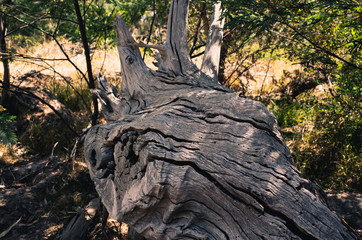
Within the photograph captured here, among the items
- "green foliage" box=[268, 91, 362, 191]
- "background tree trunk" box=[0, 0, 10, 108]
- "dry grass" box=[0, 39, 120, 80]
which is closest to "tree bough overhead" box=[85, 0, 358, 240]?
"green foliage" box=[268, 91, 362, 191]

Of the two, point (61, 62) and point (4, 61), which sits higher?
point (61, 62)

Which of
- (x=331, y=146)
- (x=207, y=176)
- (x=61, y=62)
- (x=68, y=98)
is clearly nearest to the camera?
(x=207, y=176)

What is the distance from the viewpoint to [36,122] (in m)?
5.40

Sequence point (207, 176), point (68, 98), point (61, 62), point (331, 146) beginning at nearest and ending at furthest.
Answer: point (207, 176) → point (331, 146) → point (68, 98) → point (61, 62)

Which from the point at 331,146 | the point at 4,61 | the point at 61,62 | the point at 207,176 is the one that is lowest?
the point at 207,176

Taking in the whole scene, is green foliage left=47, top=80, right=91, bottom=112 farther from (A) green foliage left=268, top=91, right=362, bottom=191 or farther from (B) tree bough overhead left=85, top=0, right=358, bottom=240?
(A) green foliage left=268, top=91, right=362, bottom=191

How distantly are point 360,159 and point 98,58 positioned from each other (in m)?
6.78

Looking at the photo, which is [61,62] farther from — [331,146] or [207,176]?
[207,176]

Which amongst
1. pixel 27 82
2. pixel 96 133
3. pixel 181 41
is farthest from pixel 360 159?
pixel 27 82

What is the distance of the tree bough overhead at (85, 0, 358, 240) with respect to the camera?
1638 millimetres

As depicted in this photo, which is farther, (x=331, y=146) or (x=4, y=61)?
(x=4, y=61)

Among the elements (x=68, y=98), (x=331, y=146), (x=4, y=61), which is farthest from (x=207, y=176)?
(x=68, y=98)

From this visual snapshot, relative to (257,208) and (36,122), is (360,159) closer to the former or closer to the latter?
(257,208)

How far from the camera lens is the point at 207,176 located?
1.83m
